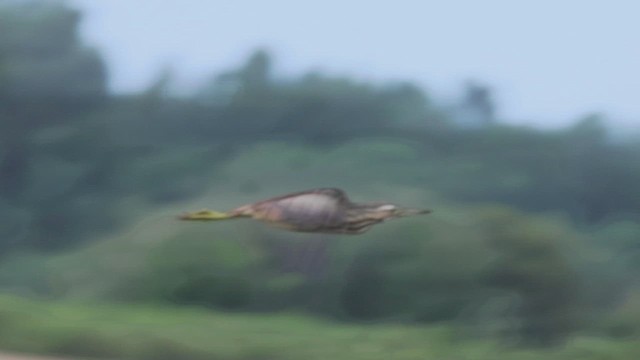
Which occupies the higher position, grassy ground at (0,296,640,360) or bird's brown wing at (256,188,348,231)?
bird's brown wing at (256,188,348,231)

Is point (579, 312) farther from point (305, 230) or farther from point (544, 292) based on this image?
point (305, 230)

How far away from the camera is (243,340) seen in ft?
9.05

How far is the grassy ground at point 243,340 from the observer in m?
2.74

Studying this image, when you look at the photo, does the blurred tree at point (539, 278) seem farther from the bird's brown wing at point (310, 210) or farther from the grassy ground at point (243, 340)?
the bird's brown wing at point (310, 210)

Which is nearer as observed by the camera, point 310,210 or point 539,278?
point 310,210

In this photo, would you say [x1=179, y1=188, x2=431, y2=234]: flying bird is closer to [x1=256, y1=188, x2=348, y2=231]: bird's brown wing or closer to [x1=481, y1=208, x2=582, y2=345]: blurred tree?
[x1=256, y1=188, x2=348, y2=231]: bird's brown wing

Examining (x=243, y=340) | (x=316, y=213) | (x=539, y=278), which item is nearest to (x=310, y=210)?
(x=316, y=213)

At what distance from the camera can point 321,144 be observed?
9.62ft

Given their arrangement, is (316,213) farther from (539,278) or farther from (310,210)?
(539,278)

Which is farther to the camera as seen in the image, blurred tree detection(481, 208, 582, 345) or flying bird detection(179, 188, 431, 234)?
blurred tree detection(481, 208, 582, 345)

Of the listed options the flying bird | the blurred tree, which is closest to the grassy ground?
the blurred tree

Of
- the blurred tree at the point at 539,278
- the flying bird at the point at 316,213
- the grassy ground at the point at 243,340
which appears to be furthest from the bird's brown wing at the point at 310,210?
the blurred tree at the point at 539,278

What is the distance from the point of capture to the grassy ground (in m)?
2.74

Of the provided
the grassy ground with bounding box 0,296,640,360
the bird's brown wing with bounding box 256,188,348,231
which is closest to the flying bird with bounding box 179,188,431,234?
the bird's brown wing with bounding box 256,188,348,231
